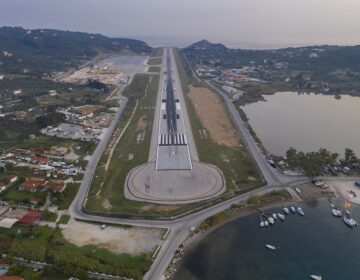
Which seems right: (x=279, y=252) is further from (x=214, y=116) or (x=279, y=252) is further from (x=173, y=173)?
(x=214, y=116)

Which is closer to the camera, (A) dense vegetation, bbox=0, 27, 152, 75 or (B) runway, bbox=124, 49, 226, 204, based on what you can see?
(B) runway, bbox=124, 49, 226, 204

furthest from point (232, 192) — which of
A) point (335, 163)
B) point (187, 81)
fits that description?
point (187, 81)

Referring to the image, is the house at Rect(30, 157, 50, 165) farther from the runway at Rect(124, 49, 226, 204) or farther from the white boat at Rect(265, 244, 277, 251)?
the white boat at Rect(265, 244, 277, 251)

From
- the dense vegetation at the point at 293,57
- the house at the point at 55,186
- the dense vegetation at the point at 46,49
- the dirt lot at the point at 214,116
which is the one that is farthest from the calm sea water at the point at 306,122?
the dense vegetation at the point at 46,49

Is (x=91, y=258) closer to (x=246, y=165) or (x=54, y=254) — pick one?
(x=54, y=254)

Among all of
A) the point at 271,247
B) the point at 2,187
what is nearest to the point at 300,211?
the point at 271,247

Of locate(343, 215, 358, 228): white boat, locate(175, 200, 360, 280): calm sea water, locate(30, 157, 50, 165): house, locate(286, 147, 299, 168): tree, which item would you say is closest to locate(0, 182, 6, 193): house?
locate(30, 157, 50, 165): house
